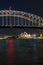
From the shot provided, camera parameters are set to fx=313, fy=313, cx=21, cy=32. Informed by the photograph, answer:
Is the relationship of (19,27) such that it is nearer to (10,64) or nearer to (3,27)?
(3,27)

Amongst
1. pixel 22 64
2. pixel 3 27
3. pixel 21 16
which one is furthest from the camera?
pixel 21 16

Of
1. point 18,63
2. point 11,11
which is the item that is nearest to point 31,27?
point 11,11

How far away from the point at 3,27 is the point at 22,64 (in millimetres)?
65216

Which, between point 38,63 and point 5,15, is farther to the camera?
point 5,15

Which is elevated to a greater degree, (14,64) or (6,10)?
(6,10)

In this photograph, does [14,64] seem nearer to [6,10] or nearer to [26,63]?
[26,63]

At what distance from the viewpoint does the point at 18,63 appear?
23.8 metres

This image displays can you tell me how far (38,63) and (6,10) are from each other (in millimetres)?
81434

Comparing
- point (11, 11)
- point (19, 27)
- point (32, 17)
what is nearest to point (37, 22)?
point (32, 17)

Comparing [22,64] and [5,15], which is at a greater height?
[5,15]

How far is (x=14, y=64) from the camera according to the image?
2302 centimetres

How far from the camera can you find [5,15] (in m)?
106

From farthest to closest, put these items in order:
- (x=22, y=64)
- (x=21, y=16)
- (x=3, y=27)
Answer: (x=21, y=16), (x=3, y=27), (x=22, y=64)

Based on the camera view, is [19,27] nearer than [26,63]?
No
